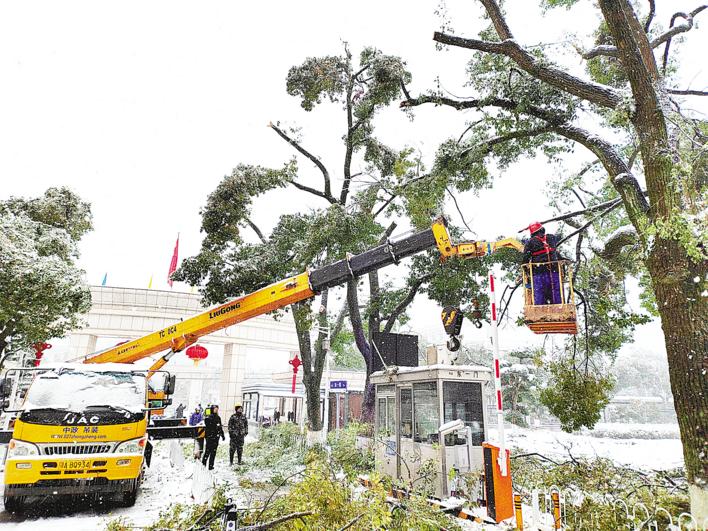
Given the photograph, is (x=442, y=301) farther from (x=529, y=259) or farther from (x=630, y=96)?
(x=630, y=96)

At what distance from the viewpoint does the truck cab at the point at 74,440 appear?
7.44 meters

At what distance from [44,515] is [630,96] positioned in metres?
11.8

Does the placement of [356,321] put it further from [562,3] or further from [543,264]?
[562,3]

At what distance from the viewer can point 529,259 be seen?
7.60 m

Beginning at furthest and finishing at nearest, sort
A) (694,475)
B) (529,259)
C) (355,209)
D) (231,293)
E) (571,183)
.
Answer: (355,209) < (231,293) < (571,183) < (529,259) < (694,475)

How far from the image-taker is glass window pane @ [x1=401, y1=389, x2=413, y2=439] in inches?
372

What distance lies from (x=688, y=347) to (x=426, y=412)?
15.8ft

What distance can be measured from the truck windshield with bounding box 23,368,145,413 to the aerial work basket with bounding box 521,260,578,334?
741 centimetres

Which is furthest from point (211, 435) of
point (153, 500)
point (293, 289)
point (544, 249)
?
point (544, 249)

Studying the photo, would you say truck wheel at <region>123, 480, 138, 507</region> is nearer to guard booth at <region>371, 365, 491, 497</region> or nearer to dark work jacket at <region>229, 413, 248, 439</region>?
guard booth at <region>371, 365, 491, 497</region>

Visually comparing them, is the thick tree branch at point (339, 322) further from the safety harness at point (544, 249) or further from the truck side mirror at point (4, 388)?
the truck side mirror at point (4, 388)

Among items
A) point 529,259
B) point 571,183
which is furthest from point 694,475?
point 571,183

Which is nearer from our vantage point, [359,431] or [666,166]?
[666,166]

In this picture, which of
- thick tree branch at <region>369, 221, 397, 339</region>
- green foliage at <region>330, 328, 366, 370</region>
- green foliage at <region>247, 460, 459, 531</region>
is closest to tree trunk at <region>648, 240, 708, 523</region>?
green foliage at <region>247, 460, 459, 531</region>
